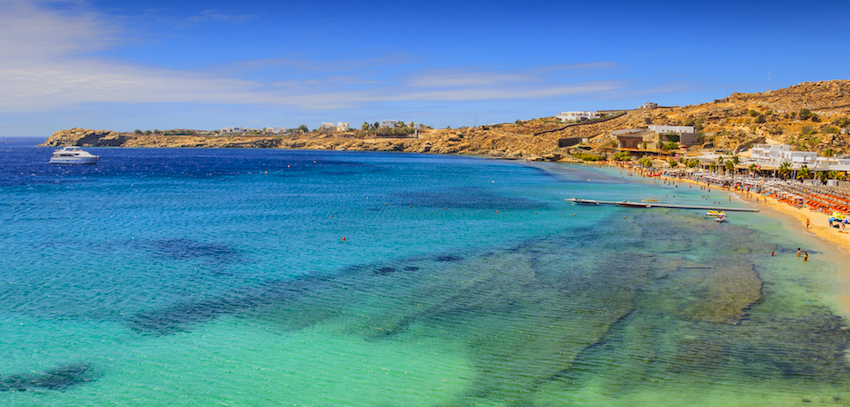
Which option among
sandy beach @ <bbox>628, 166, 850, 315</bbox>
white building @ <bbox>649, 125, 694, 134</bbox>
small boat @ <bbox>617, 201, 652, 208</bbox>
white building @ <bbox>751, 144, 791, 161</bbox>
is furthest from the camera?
white building @ <bbox>649, 125, 694, 134</bbox>

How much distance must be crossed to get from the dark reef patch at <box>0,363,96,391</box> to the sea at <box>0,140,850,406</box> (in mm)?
78

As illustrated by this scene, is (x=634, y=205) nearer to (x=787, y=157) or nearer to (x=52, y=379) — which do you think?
(x=787, y=157)

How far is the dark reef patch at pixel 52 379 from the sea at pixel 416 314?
78mm

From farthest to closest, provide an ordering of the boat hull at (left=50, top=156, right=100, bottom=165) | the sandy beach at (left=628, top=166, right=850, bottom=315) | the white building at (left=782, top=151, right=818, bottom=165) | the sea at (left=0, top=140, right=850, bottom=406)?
the boat hull at (left=50, top=156, right=100, bottom=165) < the white building at (left=782, top=151, right=818, bottom=165) < the sandy beach at (left=628, top=166, right=850, bottom=315) < the sea at (left=0, top=140, right=850, bottom=406)

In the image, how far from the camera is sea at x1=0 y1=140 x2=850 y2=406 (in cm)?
1530

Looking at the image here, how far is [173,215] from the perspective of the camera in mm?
46688

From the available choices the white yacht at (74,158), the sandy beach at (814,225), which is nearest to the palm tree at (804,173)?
the sandy beach at (814,225)

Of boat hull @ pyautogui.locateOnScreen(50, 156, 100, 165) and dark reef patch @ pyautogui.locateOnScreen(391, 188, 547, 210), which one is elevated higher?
boat hull @ pyautogui.locateOnScreen(50, 156, 100, 165)

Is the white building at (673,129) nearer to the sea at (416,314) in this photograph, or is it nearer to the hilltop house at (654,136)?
the hilltop house at (654,136)

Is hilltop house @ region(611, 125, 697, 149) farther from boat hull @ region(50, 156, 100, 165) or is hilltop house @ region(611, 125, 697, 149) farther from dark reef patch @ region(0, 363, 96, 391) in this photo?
boat hull @ region(50, 156, 100, 165)

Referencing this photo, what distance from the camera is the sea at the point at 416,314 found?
15.3 metres

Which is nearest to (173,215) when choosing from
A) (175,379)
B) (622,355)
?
(175,379)

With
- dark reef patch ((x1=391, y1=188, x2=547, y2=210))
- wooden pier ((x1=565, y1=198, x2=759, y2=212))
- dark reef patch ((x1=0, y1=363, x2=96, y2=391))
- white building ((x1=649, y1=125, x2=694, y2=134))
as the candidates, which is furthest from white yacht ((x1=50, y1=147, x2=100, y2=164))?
white building ((x1=649, y1=125, x2=694, y2=134))

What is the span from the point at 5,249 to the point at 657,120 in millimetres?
189029
